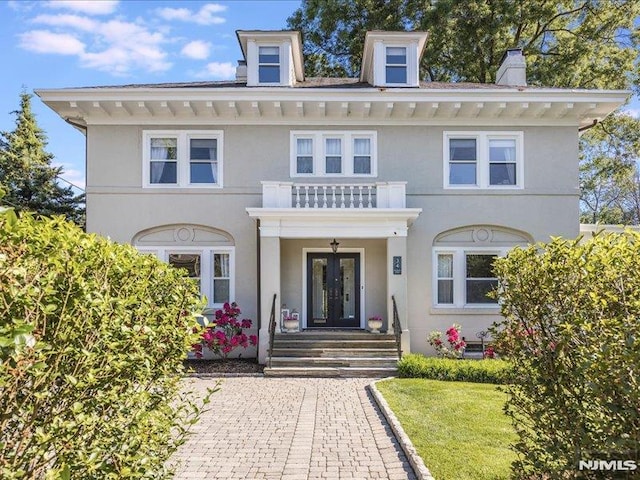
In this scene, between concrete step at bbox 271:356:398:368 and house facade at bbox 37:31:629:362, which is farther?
house facade at bbox 37:31:629:362

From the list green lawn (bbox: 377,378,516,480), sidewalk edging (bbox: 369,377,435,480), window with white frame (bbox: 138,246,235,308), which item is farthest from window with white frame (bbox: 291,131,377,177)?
sidewalk edging (bbox: 369,377,435,480)

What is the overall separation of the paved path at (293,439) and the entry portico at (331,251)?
3.66 meters

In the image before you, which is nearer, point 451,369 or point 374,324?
point 451,369

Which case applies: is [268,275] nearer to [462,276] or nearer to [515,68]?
[462,276]

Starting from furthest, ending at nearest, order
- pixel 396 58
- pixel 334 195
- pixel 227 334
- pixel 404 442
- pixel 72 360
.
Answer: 1. pixel 396 58
2. pixel 334 195
3. pixel 227 334
4. pixel 404 442
5. pixel 72 360

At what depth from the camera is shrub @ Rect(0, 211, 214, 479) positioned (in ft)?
7.11

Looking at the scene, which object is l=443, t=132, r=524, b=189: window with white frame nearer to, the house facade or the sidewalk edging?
the house facade

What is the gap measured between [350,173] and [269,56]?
4494 mm

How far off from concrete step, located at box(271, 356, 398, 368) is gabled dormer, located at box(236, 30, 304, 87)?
8151 mm

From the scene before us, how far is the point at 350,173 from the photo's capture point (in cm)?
1406

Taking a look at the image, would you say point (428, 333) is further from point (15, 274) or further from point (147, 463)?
point (15, 274)

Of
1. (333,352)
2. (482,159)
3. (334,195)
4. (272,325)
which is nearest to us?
(333,352)

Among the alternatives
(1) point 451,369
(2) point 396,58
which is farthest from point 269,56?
(1) point 451,369

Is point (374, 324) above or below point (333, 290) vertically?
below
